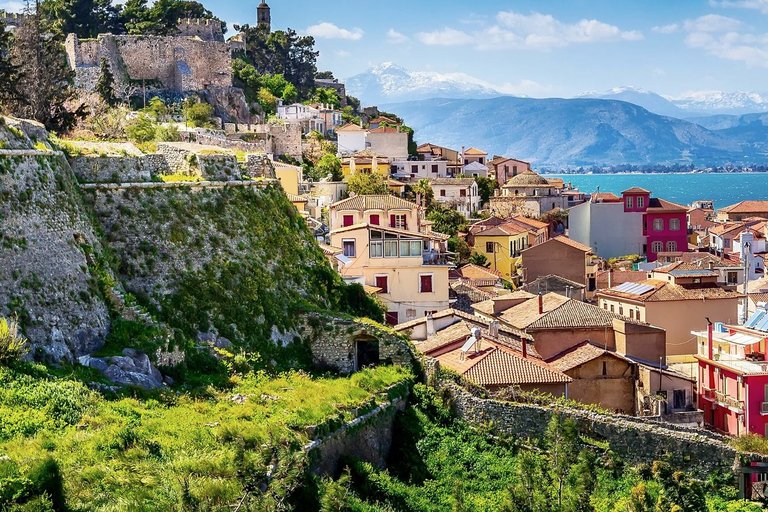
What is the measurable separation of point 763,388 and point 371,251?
51.7 feet

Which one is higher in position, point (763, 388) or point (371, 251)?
point (371, 251)

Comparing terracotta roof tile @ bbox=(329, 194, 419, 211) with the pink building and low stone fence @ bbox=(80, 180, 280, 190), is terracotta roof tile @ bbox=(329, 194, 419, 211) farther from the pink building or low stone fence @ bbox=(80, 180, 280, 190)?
low stone fence @ bbox=(80, 180, 280, 190)

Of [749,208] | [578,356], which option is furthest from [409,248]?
[749,208]

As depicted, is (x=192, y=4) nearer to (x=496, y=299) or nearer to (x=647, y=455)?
(x=496, y=299)

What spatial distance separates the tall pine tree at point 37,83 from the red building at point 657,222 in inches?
1839

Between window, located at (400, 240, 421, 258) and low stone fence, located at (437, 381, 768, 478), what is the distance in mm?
15639

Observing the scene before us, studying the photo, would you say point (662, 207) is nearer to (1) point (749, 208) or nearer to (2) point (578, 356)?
(1) point (749, 208)

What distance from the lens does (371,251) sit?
4272 cm

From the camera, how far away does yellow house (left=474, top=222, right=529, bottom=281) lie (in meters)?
67.8

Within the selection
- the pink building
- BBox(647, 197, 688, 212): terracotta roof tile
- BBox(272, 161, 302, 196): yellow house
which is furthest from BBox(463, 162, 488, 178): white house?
the pink building

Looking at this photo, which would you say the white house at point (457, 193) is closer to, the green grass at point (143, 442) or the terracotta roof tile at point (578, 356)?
the terracotta roof tile at point (578, 356)

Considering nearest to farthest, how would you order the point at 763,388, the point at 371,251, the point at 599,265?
the point at 763,388 < the point at 371,251 < the point at 599,265

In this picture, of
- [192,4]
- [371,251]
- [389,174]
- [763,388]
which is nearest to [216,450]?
[763,388]

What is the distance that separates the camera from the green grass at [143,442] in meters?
16.3
